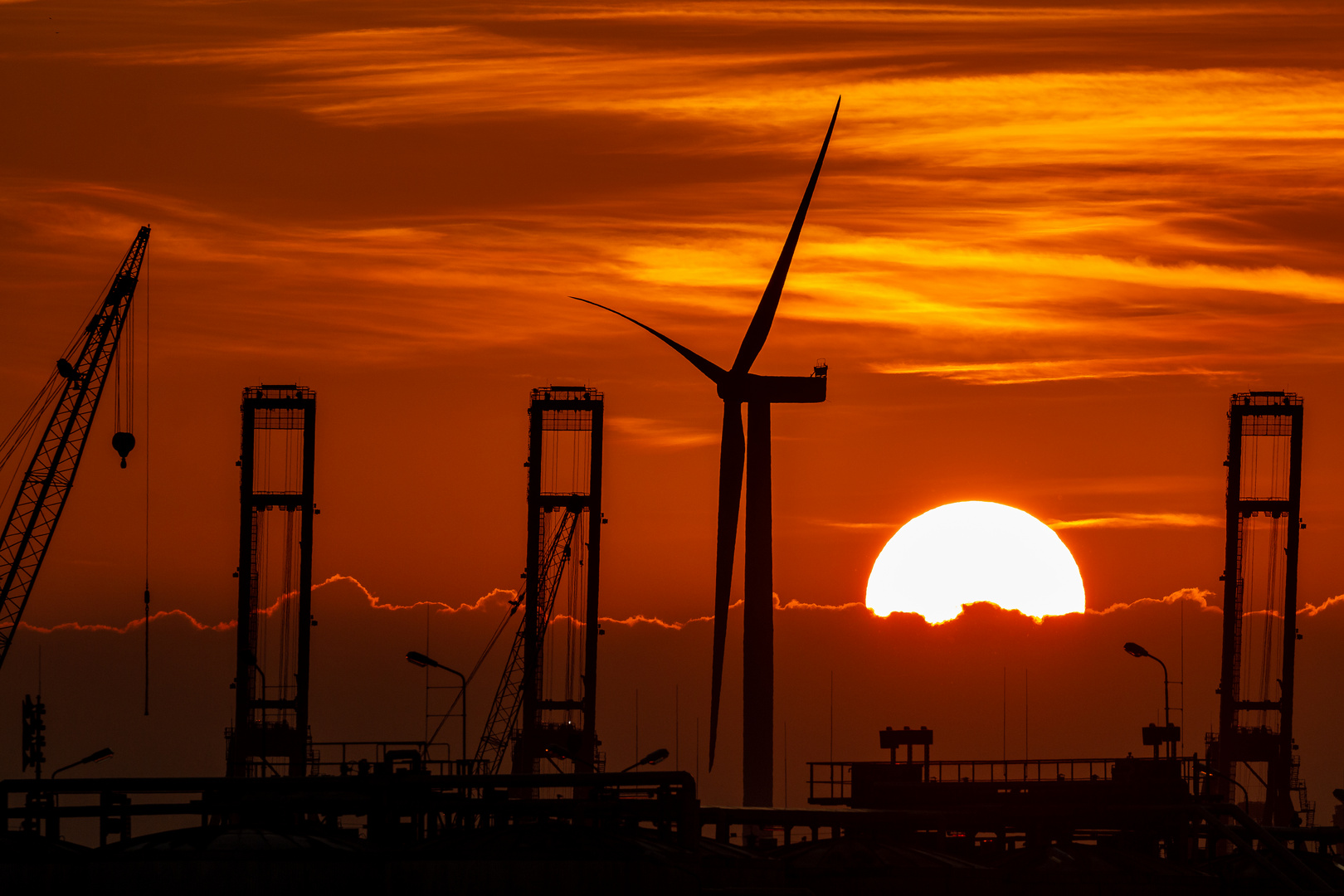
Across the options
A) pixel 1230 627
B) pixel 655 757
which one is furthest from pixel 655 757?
pixel 1230 627

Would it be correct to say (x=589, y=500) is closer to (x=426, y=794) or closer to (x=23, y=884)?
(x=426, y=794)

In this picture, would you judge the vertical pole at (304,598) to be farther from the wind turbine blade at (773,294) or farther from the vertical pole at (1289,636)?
the vertical pole at (1289,636)

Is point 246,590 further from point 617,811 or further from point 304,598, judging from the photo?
point 617,811

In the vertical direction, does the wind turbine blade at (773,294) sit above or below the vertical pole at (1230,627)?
above

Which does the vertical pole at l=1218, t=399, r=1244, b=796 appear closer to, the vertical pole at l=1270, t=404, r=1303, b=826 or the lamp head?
the vertical pole at l=1270, t=404, r=1303, b=826

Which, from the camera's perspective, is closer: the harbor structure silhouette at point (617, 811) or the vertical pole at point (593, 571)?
the harbor structure silhouette at point (617, 811)

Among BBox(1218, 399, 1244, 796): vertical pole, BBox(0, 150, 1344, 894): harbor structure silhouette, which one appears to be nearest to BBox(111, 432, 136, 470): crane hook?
BBox(0, 150, 1344, 894): harbor structure silhouette

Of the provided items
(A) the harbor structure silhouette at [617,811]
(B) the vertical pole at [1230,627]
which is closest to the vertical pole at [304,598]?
(A) the harbor structure silhouette at [617,811]
